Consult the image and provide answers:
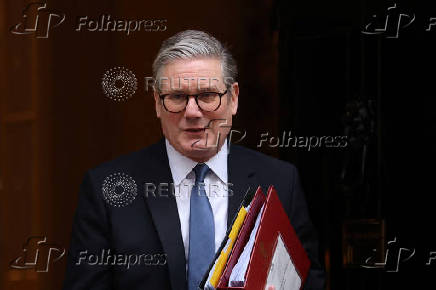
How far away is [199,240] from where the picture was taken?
2.39m

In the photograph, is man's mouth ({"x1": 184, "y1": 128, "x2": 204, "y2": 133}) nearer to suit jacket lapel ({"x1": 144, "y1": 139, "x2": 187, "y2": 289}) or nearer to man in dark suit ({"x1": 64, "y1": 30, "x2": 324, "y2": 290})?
man in dark suit ({"x1": 64, "y1": 30, "x2": 324, "y2": 290})

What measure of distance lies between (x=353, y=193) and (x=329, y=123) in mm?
337

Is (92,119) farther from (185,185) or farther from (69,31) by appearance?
(185,185)

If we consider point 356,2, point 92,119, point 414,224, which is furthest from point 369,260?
point 92,119

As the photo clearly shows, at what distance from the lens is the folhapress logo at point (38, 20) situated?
131 inches

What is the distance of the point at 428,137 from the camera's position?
3.42m

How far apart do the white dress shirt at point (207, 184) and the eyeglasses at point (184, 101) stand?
0.19 metres

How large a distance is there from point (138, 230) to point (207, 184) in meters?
0.27
